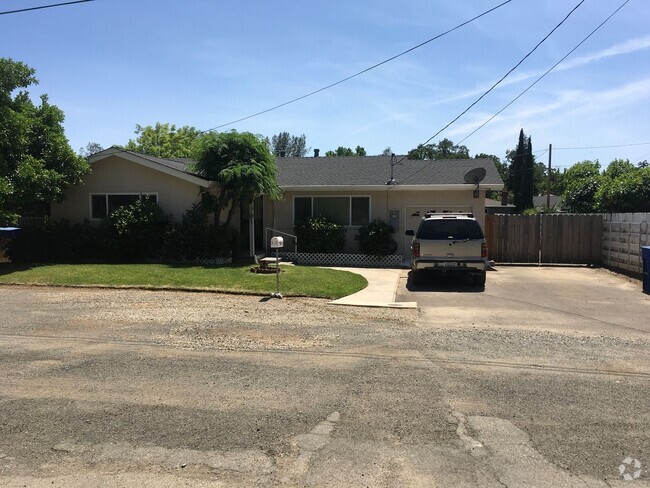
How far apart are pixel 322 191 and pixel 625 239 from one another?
10.3 m

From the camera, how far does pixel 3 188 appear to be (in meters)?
13.7

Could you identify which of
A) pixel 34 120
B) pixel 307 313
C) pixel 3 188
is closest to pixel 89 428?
pixel 307 313

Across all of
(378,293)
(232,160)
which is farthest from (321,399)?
(232,160)

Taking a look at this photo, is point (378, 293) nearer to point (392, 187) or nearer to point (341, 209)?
point (392, 187)

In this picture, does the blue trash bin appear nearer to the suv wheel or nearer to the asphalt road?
the asphalt road

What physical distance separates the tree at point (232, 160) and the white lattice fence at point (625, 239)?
11.2 m

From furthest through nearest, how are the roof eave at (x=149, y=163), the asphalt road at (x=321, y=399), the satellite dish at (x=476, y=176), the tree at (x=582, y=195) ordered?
1. the tree at (x=582, y=195)
2. the satellite dish at (x=476, y=176)
3. the roof eave at (x=149, y=163)
4. the asphalt road at (x=321, y=399)

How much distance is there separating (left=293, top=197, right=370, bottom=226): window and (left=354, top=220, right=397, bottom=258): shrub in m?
1.14

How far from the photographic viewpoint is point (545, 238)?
1859cm

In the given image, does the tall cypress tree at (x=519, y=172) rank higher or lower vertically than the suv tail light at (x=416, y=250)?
higher

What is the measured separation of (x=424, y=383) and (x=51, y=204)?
1616 cm

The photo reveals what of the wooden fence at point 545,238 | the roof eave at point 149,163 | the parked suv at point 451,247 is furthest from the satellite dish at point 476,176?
the roof eave at point 149,163

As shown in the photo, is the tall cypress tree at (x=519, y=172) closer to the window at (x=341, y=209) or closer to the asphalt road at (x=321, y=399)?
the window at (x=341, y=209)

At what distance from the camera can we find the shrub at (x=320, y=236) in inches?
707
